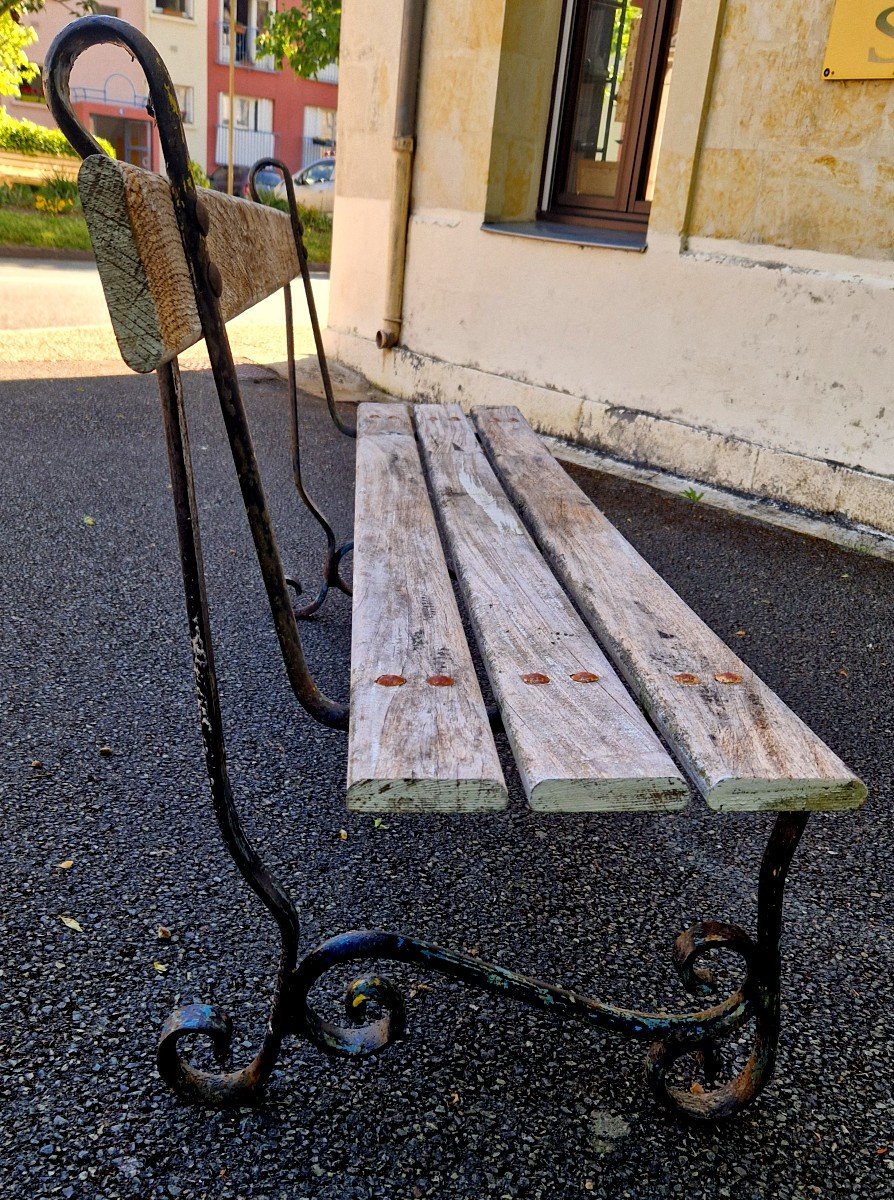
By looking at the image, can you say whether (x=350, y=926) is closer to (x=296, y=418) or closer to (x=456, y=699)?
(x=456, y=699)

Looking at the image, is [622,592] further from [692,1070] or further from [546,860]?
[692,1070]

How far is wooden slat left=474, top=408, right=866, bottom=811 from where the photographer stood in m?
1.31

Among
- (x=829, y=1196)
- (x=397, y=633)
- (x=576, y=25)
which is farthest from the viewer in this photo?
(x=576, y=25)

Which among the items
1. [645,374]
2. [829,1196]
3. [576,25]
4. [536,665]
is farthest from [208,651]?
[576,25]

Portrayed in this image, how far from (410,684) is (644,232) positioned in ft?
17.3

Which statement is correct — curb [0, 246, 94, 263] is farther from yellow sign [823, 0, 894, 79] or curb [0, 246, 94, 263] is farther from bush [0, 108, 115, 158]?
yellow sign [823, 0, 894, 79]

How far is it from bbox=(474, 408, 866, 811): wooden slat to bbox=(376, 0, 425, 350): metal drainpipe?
4.74 m

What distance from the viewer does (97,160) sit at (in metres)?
1.08

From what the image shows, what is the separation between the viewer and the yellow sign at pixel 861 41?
4.31 metres

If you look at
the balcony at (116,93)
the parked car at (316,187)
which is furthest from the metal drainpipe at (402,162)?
the balcony at (116,93)

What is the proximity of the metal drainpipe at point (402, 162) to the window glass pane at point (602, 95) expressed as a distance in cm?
102

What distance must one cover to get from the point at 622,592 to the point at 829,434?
319cm

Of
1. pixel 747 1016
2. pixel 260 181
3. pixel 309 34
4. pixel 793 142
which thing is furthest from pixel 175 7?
pixel 747 1016

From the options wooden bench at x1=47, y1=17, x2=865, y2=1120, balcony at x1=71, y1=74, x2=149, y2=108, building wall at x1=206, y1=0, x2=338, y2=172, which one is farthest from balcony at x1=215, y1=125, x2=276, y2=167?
wooden bench at x1=47, y1=17, x2=865, y2=1120
